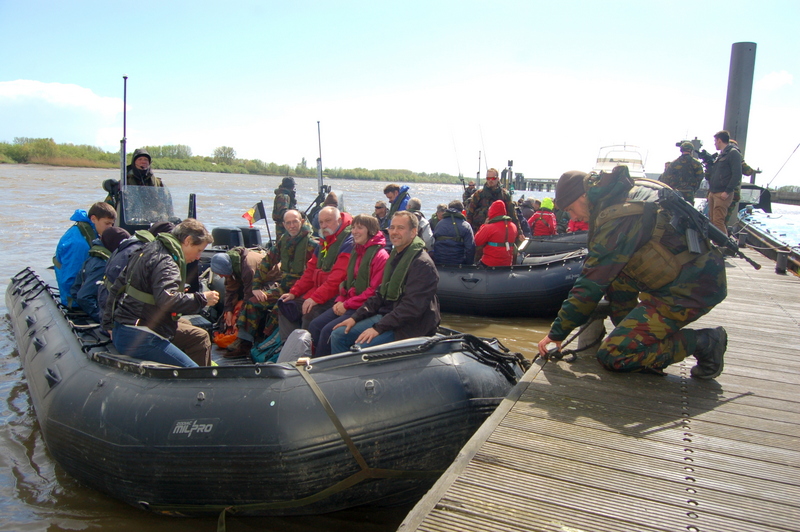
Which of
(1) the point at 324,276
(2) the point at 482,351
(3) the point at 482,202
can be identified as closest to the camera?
(2) the point at 482,351

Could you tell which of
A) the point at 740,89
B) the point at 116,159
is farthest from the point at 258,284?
the point at 116,159

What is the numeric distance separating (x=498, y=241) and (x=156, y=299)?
5406 mm

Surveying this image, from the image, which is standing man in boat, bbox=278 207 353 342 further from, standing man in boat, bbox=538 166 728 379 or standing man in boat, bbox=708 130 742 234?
standing man in boat, bbox=708 130 742 234

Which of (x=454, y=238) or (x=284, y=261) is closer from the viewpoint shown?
(x=284, y=261)

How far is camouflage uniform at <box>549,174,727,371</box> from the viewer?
3217 mm

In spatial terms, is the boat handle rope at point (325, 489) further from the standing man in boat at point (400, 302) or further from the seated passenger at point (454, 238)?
the seated passenger at point (454, 238)

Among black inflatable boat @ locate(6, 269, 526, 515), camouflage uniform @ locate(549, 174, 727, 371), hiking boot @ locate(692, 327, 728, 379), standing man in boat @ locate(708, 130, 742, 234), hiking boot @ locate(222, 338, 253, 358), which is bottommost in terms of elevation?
hiking boot @ locate(222, 338, 253, 358)

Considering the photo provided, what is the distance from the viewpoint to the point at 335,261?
505cm

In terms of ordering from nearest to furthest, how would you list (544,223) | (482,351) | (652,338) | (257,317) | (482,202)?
1. (652,338)
2. (482,351)
3. (257,317)
4. (482,202)
5. (544,223)

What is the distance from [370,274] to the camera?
14.9 ft

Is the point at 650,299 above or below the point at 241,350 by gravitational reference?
above

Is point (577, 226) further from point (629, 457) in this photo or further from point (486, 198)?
point (629, 457)

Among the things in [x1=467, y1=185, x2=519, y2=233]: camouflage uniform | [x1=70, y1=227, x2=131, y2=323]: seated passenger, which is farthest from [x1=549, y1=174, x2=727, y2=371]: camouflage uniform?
[x1=467, y1=185, x2=519, y2=233]: camouflage uniform

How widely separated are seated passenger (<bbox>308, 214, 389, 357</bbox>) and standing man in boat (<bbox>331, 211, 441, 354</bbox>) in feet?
0.70
